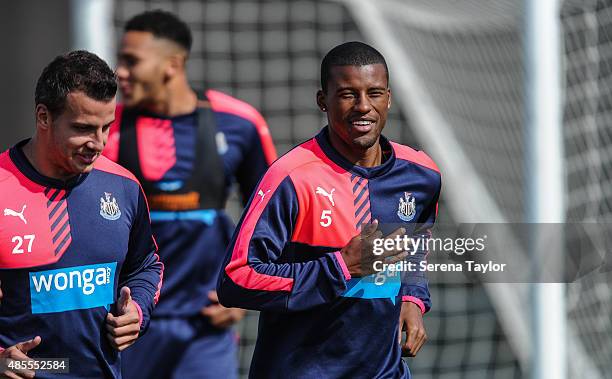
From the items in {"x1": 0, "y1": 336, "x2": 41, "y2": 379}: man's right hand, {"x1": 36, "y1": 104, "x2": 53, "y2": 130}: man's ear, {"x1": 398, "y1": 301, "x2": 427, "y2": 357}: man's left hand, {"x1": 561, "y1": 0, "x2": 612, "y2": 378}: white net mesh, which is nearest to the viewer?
{"x1": 0, "y1": 336, "x2": 41, "y2": 379}: man's right hand

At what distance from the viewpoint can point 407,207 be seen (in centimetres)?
402

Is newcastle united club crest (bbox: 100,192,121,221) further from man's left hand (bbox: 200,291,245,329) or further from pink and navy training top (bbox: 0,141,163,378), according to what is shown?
man's left hand (bbox: 200,291,245,329)

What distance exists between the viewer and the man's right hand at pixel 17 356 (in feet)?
11.7

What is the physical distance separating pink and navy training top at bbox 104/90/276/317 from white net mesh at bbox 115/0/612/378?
1.39 metres

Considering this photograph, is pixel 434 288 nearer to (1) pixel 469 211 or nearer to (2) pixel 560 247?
(1) pixel 469 211

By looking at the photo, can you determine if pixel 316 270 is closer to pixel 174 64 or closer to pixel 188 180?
pixel 188 180

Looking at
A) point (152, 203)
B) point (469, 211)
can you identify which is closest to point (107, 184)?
point (152, 203)

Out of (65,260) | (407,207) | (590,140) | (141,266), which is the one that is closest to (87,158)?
(65,260)

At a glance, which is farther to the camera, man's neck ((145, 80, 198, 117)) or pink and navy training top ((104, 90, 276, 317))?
man's neck ((145, 80, 198, 117))

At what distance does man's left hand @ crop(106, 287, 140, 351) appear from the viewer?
3.79 meters

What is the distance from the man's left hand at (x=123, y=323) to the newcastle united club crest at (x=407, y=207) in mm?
916

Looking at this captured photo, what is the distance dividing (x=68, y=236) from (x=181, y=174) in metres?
1.78

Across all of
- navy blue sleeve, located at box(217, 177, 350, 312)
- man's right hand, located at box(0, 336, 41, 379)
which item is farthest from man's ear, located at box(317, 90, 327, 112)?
man's right hand, located at box(0, 336, 41, 379)

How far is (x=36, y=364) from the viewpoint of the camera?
3678 mm
